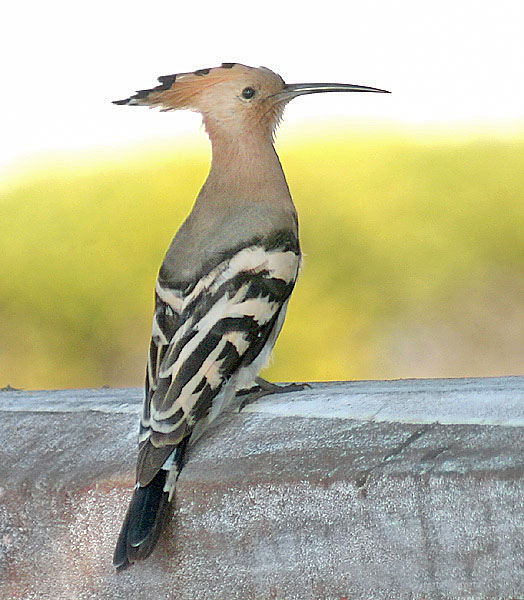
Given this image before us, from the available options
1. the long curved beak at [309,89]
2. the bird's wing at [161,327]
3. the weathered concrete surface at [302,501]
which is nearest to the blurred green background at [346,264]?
the long curved beak at [309,89]

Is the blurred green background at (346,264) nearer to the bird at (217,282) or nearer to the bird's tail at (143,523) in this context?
the bird at (217,282)

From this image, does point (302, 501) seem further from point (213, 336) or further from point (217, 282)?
point (217, 282)

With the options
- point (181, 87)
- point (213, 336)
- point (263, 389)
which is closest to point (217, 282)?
point (213, 336)

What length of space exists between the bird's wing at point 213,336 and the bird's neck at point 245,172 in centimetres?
15

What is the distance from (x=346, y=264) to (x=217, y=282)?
3.97 m

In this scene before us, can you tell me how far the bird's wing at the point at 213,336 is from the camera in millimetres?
1869

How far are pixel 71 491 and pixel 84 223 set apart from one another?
15.5 feet

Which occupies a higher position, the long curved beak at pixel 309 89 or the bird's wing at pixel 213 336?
the long curved beak at pixel 309 89

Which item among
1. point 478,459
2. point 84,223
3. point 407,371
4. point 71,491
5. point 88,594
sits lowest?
point 407,371

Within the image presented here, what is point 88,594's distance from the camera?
1.76 meters

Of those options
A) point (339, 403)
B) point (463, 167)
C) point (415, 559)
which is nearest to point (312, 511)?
point (415, 559)

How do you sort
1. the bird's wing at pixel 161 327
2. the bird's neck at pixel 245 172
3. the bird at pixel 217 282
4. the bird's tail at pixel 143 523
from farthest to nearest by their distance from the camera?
the bird's neck at pixel 245 172 < the bird's wing at pixel 161 327 < the bird at pixel 217 282 < the bird's tail at pixel 143 523

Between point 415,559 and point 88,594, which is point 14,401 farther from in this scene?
point 415,559

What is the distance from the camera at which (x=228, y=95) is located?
2.40 metres
